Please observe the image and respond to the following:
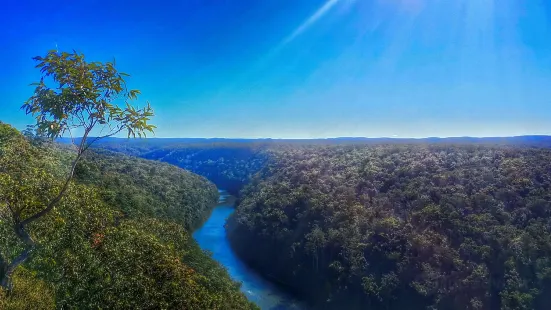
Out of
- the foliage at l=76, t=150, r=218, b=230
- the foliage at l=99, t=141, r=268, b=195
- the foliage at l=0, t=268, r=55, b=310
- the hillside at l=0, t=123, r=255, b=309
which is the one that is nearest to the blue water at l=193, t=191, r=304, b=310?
→ the foliage at l=76, t=150, r=218, b=230

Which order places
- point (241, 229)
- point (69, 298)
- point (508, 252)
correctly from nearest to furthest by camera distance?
point (69, 298) → point (508, 252) → point (241, 229)

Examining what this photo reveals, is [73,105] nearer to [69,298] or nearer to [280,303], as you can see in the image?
[69,298]

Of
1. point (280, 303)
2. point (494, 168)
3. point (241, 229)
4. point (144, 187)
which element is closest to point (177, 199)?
point (144, 187)

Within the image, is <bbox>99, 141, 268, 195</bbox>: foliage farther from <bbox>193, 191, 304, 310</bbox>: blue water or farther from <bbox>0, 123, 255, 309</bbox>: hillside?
<bbox>0, 123, 255, 309</bbox>: hillside

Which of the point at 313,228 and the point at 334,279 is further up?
the point at 313,228

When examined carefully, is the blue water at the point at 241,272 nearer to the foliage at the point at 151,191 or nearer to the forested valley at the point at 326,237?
the forested valley at the point at 326,237

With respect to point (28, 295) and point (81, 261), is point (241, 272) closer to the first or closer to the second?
point (28, 295)
